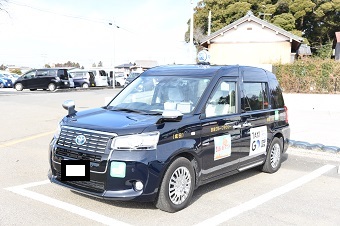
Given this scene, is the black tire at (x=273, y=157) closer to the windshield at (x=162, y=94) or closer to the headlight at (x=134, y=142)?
the windshield at (x=162, y=94)

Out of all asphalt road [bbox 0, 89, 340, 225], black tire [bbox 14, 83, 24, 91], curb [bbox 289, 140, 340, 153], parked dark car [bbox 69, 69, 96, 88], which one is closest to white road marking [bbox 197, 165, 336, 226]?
asphalt road [bbox 0, 89, 340, 225]

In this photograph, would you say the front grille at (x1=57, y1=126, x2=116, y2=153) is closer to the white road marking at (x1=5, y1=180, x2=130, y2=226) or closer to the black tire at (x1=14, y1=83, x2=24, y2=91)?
the white road marking at (x1=5, y1=180, x2=130, y2=226)

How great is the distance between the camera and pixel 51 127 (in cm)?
977

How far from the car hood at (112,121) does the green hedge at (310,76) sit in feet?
48.6

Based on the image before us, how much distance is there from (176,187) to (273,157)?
262 cm

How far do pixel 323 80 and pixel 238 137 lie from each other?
1364cm

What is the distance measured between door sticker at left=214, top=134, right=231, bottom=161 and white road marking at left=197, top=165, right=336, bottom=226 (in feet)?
2.27

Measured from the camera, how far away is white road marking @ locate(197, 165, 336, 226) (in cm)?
395

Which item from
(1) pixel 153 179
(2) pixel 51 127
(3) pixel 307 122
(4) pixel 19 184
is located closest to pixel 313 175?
(1) pixel 153 179

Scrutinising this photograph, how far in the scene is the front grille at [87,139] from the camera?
12.4ft

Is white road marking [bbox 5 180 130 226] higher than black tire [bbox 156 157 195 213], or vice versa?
black tire [bbox 156 157 195 213]

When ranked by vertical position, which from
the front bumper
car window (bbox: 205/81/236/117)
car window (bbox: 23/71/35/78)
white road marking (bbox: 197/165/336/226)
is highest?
car window (bbox: 23/71/35/78)

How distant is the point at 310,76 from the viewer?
17.3 m

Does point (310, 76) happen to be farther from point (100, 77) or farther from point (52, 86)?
point (100, 77)
